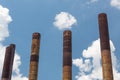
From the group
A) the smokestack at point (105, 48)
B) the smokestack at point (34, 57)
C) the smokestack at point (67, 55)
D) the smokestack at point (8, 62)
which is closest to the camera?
the smokestack at point (105, 48)

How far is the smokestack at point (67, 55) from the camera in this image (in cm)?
3234

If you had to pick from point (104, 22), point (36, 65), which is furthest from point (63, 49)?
point (104, 22)

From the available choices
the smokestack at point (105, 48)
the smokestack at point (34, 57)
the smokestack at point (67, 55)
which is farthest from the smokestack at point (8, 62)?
the smokestack at point (105, 48)

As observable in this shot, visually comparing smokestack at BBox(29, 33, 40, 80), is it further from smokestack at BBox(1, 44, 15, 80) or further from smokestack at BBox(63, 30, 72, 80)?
smokestack at BBox(63, 30, 72, 80)

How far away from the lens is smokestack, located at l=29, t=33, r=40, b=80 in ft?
110

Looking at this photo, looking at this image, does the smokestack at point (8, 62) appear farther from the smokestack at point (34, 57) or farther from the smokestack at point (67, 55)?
Answer: the smokestack at point (67, 55)

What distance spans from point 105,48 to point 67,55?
5.77m

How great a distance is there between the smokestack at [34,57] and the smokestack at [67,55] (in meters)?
3.43

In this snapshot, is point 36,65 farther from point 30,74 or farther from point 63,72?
point 63,72

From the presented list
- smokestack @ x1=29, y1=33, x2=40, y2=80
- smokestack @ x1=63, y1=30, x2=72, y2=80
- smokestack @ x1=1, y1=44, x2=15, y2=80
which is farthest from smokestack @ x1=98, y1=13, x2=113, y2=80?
smokestack @ x1=1, y1=44, x2=15, y2=80

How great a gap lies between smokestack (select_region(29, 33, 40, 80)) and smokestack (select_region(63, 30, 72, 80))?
3.43 meters

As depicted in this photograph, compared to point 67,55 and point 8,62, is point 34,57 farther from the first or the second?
point 67,55

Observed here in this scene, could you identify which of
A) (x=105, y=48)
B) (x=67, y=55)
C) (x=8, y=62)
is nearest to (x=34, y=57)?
(x=8, y=62)

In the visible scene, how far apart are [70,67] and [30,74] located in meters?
4.77
